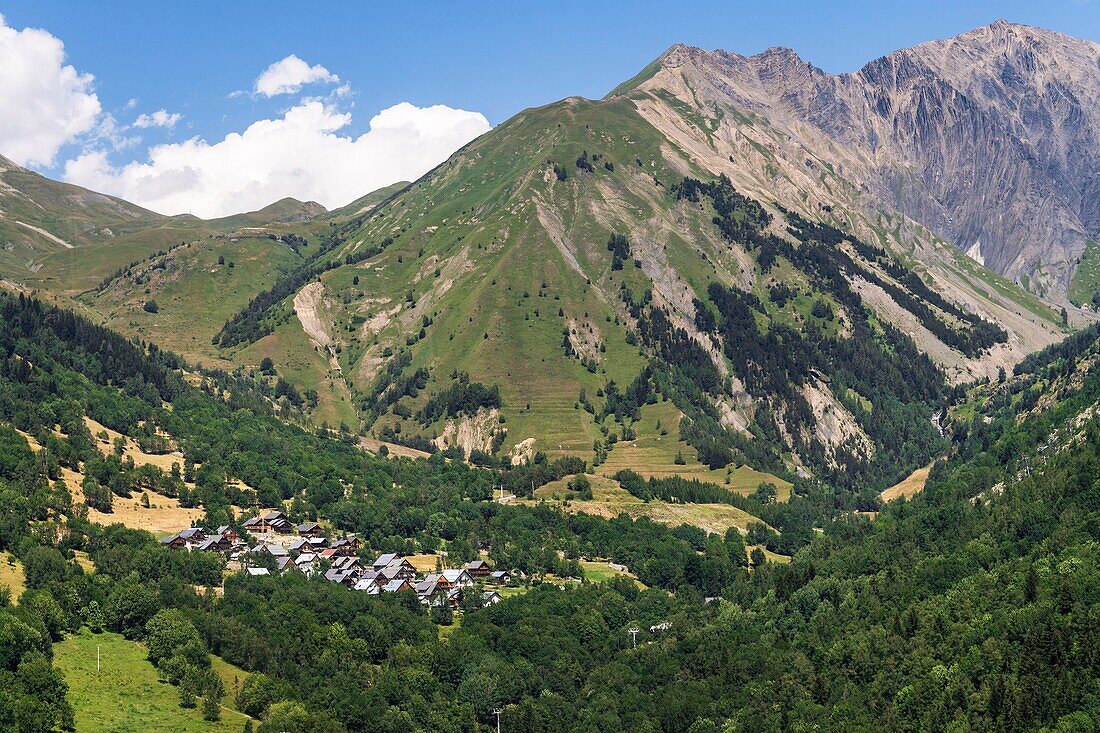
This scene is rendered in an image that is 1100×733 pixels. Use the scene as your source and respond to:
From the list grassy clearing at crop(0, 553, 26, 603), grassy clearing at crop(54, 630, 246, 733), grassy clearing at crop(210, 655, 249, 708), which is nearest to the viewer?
grassy clearing at crop(54, 630, 246, 733)

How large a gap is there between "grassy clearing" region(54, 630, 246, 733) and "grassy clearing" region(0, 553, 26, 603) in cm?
944

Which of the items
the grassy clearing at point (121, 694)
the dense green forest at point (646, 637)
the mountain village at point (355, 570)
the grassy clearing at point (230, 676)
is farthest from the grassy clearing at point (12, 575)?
the mountain village at point (355, 570)

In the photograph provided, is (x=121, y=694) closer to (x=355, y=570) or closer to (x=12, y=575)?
(x=12, y=575)

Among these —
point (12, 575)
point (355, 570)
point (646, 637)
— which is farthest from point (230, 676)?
point (646, 637)

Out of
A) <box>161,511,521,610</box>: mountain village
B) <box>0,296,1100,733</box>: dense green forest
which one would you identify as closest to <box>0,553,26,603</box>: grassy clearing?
<box>0,296,1100,733</box>: dense green forest

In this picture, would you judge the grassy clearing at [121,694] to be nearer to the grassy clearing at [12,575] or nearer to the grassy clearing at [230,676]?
the grassy clearing at [230,676]

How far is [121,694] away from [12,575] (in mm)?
29060

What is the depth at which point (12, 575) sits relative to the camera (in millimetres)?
138500

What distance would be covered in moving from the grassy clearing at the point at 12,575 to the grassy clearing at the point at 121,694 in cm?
944

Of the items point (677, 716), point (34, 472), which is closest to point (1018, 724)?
point (677, 716)

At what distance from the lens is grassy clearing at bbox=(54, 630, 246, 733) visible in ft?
369

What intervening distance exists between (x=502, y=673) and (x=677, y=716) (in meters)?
24.0

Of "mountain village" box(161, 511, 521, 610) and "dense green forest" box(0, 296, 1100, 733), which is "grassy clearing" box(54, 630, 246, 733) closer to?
"dense green forest" box(0, 296, 1100, 733)

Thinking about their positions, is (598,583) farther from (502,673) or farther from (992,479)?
(992,479)
